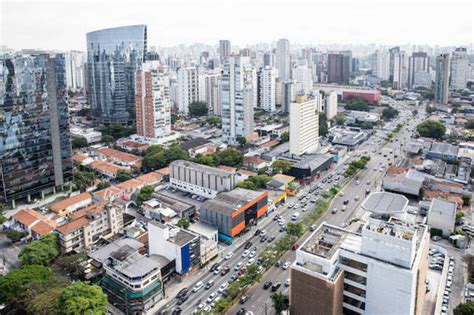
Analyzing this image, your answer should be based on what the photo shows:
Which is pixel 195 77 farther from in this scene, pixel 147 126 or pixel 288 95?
pixel 147 126

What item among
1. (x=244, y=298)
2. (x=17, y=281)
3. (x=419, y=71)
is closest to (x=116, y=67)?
(x=17, y=281)

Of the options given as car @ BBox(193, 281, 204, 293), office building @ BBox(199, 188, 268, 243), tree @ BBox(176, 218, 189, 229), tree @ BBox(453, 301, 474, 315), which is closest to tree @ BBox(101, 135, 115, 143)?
office building @ BBox(199, 188, 268, 243)

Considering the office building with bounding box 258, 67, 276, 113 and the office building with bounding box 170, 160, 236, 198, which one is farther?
the office building with bounding box 258, 67, 276, 113

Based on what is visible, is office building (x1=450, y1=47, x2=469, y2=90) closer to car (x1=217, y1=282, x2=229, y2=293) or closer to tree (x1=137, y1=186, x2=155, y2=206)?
tree (x1=137, y1=186, x2=155, y2=206)

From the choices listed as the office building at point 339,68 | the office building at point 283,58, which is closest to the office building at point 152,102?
the office building at point 283,58

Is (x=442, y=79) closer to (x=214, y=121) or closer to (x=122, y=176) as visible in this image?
(x=214, y=121)

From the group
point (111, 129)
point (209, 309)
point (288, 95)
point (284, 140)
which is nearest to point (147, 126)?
point (111, 129)
